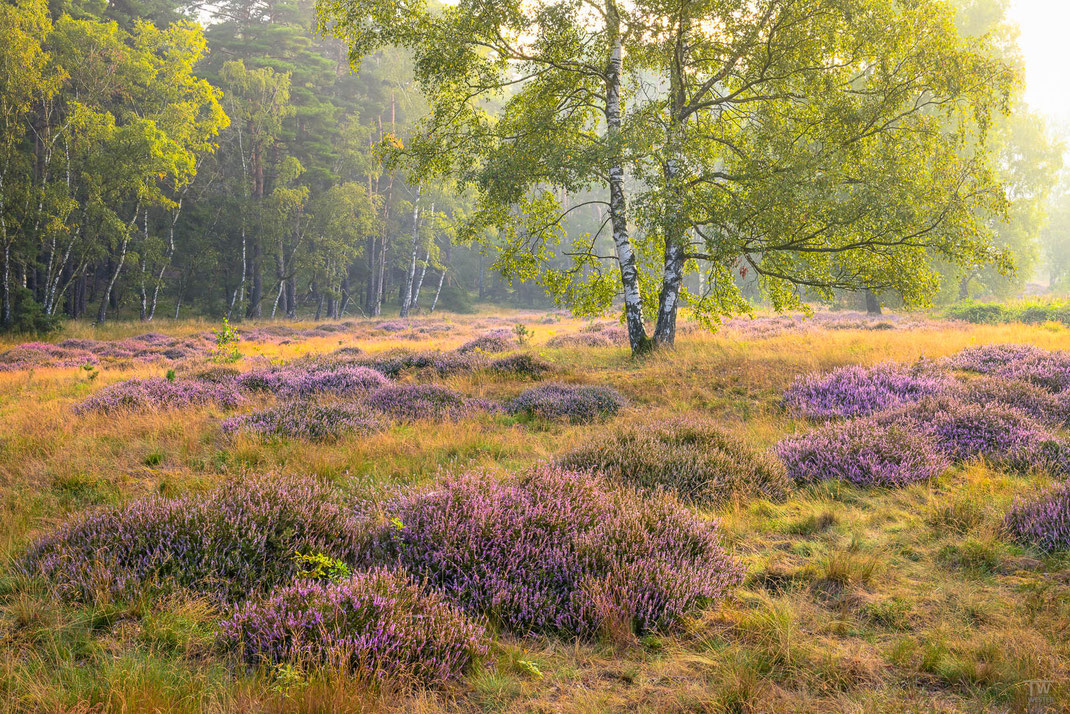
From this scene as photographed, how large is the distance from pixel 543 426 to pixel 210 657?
18.6 ft

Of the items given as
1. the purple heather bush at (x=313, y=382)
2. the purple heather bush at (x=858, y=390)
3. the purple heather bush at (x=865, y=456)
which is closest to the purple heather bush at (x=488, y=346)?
the purple heather bush at (x=313, y=382)

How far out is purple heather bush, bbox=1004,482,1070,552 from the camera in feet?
11.9

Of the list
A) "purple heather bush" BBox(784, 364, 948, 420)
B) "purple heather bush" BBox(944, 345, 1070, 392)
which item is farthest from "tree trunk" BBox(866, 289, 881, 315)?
"purple heather bush" BBox(784, 364, 948, 420)

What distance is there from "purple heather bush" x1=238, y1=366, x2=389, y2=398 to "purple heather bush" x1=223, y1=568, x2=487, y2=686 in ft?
23.9

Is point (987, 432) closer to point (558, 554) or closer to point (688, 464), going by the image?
point (688, 464)

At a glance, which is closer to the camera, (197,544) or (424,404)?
(197,544)

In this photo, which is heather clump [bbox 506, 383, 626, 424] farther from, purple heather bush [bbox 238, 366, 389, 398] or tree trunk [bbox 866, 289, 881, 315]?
tree trunk [bbox 866, 289, 881, 315]

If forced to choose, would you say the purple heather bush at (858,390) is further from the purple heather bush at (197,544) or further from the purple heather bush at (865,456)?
the purple heather bush at (197,544)

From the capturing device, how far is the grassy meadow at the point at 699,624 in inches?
89.2

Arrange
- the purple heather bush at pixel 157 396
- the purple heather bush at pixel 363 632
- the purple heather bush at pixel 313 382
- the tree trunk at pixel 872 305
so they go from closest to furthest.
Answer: the purple heather bush at pixel 363 632 → the purple heather bush at pixel 157 396 → the purple heather bush at pixel 313 382 → the tree trunk at pixel 872 305

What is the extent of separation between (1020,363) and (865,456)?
20.7 feet

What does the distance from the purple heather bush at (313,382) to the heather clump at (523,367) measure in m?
2.60

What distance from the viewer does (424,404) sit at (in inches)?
339

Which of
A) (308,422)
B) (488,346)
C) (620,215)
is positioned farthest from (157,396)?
(620,215)
